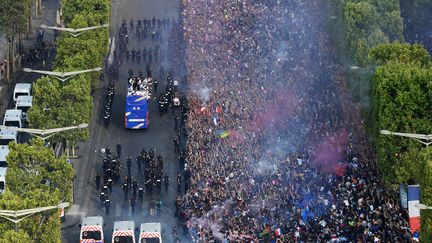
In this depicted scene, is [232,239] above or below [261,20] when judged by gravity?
below

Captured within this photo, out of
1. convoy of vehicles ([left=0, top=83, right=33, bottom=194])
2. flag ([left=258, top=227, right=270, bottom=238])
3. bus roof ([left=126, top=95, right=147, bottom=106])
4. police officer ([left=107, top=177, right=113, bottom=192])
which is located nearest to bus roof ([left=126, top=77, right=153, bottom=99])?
bus roof ([left=126, top=95, right=147, bottom=106])

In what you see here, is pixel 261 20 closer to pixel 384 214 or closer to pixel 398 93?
pixel 398 93

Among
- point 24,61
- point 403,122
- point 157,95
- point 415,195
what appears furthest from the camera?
point 24,61

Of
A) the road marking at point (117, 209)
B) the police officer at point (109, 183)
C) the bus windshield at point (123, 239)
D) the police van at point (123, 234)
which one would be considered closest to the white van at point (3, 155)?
the police officer at point (109, 183)

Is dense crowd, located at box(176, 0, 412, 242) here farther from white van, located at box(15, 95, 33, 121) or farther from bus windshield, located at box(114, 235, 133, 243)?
white van, located at box(15, 95, 33, 121)

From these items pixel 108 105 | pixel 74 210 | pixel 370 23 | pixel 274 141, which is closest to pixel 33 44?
pixel 108 105

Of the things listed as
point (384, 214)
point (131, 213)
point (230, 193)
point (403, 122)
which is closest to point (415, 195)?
point (384, 214)

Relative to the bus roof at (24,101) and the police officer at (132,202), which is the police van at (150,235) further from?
the bus roof at (24,101)
